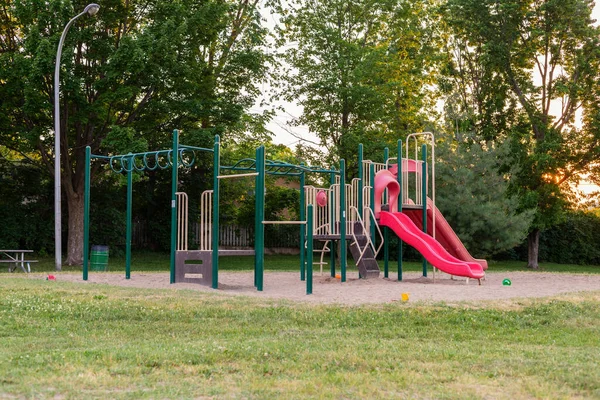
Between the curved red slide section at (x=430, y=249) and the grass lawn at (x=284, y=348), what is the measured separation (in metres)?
4.05

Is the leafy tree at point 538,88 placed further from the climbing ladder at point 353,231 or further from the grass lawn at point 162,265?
the climbing ladder at point 353,231

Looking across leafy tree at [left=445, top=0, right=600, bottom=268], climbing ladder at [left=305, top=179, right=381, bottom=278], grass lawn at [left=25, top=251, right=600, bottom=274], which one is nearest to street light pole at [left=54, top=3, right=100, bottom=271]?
grass lawn at [left=25, top=251, right=600, bottom=274]

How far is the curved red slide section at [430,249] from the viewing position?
52.9 feet

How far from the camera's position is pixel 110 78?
75.3 feet

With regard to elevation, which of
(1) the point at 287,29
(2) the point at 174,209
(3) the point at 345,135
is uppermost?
(1) the point at 287,29

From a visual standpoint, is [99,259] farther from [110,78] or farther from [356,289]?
[356,289]

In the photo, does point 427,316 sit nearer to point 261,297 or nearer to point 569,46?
point 261,297

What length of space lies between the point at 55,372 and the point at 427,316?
18.4 ft

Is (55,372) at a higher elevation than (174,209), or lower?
lower

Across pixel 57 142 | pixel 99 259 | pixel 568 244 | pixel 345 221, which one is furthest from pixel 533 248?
pixel 57 142

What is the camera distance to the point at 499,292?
45.9ft

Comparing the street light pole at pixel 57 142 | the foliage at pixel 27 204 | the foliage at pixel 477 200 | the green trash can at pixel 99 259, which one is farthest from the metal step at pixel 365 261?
the foliage at pixel 27 204

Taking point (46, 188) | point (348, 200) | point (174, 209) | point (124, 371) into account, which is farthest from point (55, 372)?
point (46, 188)

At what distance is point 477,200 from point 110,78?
14.7m
